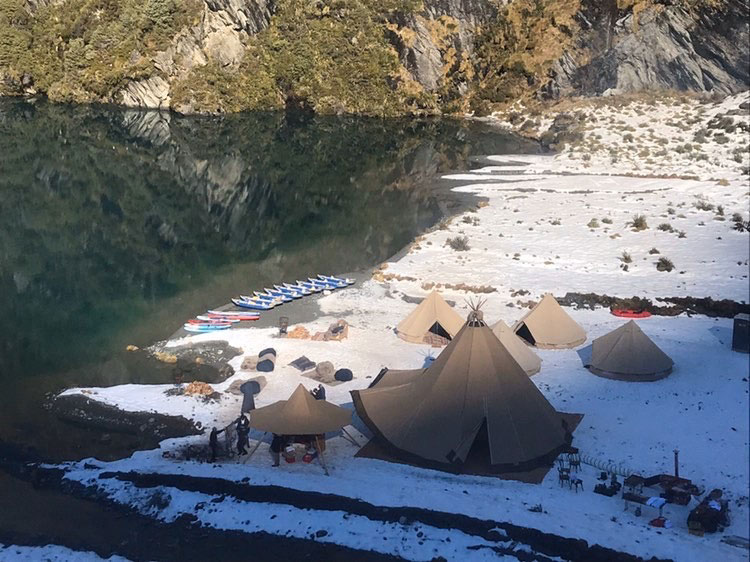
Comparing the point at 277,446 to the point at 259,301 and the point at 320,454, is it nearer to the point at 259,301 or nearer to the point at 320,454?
the point at 320,454

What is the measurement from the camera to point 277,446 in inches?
989

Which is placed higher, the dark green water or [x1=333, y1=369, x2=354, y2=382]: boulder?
the dark green water

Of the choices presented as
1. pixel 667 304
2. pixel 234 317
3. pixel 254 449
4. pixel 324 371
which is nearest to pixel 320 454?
pixel 254 449

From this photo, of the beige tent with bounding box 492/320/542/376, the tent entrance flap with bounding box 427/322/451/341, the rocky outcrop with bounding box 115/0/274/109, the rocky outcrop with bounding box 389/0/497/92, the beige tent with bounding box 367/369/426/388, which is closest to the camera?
the beige tent with bounding box 367/369/426/388

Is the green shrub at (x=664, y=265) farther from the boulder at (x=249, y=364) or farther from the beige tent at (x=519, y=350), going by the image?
the boulder at (x=249, y=364)

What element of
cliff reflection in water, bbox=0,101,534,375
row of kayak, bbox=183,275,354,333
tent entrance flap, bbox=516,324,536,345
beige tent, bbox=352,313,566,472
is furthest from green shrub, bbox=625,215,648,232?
beige tent, bbox=352,313,566,472

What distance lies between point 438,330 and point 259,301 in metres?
9.35

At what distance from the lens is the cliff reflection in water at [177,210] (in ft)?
132

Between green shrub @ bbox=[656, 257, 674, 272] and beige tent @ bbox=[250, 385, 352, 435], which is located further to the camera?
green shrub @ bbox=[656, 257, 674, 272]

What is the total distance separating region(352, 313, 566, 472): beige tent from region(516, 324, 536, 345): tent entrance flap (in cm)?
794

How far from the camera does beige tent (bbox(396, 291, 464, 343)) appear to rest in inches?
1339

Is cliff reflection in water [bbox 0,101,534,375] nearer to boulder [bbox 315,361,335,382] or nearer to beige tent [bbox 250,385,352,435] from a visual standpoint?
boulder [bbox 315,361,335,382]

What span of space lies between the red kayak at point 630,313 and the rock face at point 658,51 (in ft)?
193

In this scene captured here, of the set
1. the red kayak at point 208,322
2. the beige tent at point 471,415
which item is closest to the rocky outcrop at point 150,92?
the red kayak at point 208,322
